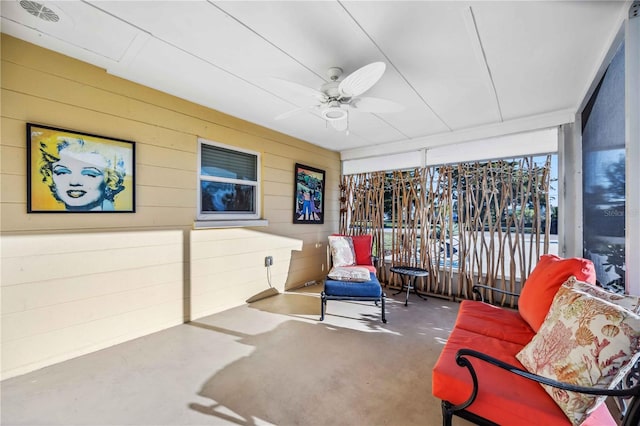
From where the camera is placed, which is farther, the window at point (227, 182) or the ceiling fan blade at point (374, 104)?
the window at point (227, 182)

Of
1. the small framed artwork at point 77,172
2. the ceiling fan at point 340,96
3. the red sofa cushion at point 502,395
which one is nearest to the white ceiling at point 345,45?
the ceiling fan at point 340,96

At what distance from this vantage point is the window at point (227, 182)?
3.15m

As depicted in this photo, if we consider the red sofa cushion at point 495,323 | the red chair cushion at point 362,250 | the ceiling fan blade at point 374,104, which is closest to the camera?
→ the red sofa cushion at point 495,323

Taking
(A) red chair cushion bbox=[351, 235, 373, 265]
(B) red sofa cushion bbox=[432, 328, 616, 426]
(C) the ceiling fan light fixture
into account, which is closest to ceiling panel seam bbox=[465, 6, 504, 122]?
(C) the ceiling fan light fixture

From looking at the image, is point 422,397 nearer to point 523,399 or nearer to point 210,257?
point 523,399

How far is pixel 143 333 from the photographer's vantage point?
2.57 meters

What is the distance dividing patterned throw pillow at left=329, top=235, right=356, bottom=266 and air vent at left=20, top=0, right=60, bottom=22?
345 cm

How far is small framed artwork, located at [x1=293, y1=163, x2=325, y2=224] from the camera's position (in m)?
4.28

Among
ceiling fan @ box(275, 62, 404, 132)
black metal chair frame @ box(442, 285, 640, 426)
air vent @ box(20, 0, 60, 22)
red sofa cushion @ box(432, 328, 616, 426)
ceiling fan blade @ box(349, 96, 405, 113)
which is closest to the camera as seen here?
black metal chair frame @ box(442, 285, 640, 426)

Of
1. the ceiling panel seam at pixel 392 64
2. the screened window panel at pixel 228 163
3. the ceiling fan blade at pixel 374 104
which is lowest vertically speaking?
the screened window panel at pixel 228 163

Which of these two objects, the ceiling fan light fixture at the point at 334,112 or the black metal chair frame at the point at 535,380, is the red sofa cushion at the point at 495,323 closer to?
the black metal chair frame at the point at 535,380

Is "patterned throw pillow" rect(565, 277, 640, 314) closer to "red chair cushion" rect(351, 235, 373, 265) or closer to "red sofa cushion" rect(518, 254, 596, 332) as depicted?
"red sofa cushion" rect(518, 254, 596, 332)

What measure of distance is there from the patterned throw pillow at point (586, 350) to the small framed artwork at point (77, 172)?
3265mm

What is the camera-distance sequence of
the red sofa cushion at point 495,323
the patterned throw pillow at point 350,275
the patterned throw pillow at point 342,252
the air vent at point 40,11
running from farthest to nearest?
the patterned throw pillow at point 342,252
the patterned throw pillow at point 350,275
the red sofa cushion at point 495,323
the air vent at point 40,11
